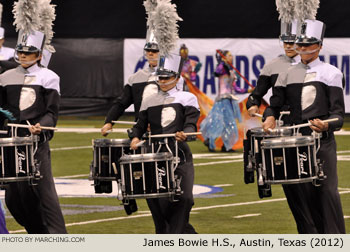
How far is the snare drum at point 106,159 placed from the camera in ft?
39.9

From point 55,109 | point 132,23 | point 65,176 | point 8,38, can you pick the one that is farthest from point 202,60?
point 55,109

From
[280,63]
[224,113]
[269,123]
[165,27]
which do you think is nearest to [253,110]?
[280,63]

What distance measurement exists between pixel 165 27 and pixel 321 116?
2.17 m

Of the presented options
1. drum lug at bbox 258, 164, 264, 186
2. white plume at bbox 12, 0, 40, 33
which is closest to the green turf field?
drum lug at bbox 258, 164, 264, 186

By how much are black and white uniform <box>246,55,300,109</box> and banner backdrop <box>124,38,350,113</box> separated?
1462cm

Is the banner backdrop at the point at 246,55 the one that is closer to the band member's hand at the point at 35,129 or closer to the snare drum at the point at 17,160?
the band member's hand at the point at 35,129

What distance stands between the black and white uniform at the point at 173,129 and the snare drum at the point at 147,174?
0.35 meters

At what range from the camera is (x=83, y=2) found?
3059 centimetres

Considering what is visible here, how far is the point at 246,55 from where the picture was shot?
28453 millimetres

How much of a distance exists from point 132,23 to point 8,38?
10.2 ft

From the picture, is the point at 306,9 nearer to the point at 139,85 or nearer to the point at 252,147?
the point at 252,147

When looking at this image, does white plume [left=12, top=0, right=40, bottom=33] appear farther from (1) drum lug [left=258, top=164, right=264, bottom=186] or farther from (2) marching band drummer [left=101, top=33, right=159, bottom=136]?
(1) drum lug [left=258, top=164, right=264, bottom=186]

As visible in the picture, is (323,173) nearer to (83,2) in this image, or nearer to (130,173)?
(130,173)

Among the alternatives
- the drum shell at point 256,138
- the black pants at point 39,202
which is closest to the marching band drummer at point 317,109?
the drum shell at point 256,138
